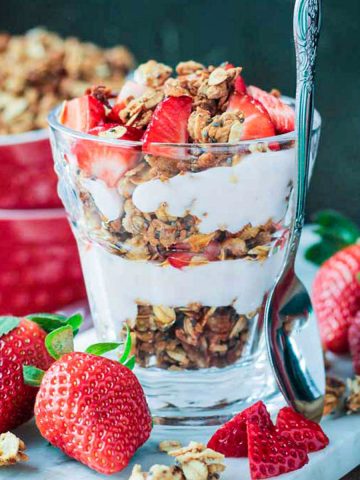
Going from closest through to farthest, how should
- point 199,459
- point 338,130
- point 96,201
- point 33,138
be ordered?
1. point 199,459
2. point 96,201
3. point 33,138
4. point 338,130

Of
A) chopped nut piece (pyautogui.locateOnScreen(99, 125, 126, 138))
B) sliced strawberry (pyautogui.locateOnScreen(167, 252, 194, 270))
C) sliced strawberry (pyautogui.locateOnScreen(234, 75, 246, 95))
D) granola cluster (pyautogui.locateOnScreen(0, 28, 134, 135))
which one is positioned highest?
sliced strawberry (pyautogui.locateOnScreen(234, 75, 246, 95))

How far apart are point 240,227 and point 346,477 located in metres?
0.25

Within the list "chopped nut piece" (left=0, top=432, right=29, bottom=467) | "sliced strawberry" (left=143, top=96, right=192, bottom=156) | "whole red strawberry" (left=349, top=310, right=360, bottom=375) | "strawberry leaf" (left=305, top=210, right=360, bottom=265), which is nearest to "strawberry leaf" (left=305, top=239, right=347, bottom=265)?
"strawberry leaf" (left=305, top=210, right=360, bottom=265)

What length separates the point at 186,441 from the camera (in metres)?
0.85

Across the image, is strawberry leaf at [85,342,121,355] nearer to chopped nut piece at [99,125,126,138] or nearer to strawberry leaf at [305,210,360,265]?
chopped nut piece at [99,125,126,138]

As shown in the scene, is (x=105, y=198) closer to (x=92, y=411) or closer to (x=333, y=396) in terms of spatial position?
(x=92, y=411)

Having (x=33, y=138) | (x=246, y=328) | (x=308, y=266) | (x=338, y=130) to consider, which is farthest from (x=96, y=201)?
(x=338, y=130)

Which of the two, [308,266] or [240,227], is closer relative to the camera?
[240,227]

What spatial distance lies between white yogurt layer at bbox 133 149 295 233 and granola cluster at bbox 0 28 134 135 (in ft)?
1.53

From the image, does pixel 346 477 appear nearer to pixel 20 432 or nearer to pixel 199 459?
pixel 199 459

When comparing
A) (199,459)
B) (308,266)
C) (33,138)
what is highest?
→ (33,138)

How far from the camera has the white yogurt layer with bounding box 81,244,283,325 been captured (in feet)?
2.77

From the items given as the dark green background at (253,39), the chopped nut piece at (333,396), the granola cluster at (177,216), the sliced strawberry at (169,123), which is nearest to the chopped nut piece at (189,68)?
the granola cluster at (177,216)

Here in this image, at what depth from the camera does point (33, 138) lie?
3.78 ft
